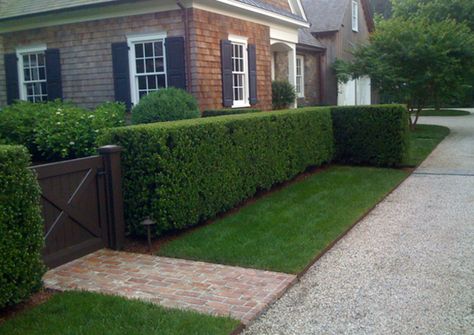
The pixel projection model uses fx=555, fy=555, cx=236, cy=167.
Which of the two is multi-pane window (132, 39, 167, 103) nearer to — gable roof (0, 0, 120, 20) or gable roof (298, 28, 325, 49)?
gable roof (0, 0, 120, 20)

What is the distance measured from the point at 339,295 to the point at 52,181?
10.5ft

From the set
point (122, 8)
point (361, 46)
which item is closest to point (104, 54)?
point (122, 8)

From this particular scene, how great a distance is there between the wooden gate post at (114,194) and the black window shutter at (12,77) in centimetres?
882

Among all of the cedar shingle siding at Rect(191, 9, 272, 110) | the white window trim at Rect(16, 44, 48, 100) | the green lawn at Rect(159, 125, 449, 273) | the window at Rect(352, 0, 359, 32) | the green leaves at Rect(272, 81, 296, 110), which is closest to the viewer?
the green lawn at Rect(159, 125, 449, 273)

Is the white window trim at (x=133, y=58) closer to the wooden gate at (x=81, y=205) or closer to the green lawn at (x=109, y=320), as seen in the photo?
the wooden gate at (x=81, y=205)

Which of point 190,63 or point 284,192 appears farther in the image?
point 190,63

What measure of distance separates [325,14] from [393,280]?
2121cm

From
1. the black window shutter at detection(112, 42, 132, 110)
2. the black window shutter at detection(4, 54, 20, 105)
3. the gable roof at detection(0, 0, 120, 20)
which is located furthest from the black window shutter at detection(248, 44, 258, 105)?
the black window shutter at detection(4, 54, 20, 105)

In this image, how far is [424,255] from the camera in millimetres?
6523

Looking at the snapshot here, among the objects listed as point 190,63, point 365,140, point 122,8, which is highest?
point 122,8

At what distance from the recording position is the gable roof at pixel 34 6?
12.8m

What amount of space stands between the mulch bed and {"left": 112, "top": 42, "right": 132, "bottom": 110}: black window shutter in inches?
314

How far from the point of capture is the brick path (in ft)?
16.4

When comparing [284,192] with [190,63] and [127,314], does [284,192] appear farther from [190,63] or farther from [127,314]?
[127,314]
